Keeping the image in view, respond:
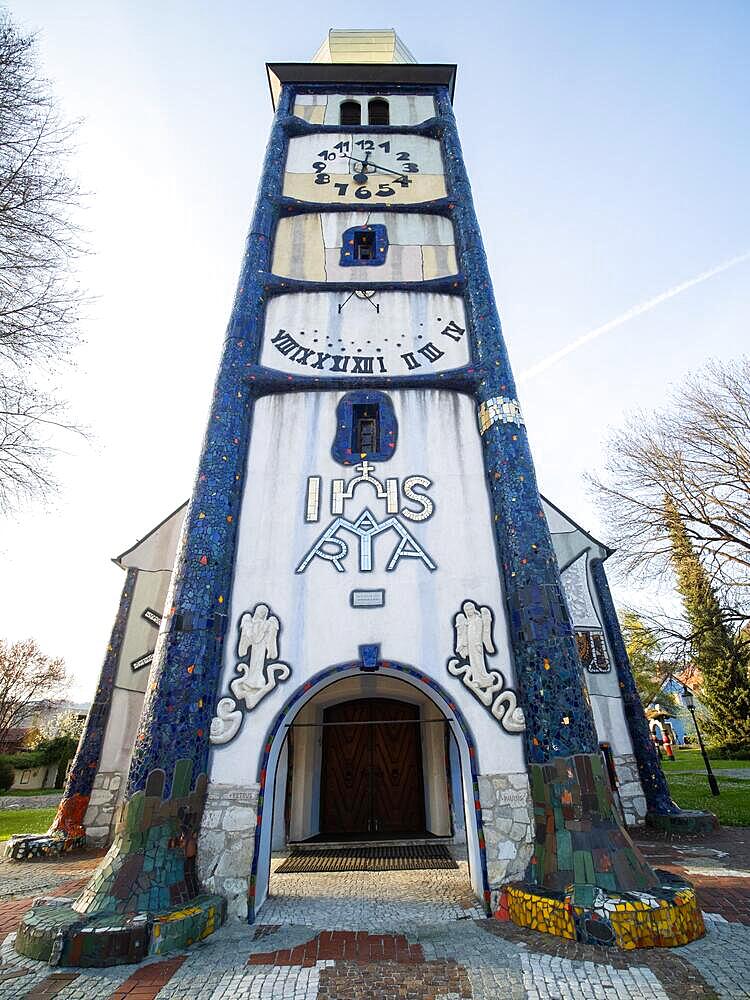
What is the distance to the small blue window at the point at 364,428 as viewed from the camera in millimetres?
8758

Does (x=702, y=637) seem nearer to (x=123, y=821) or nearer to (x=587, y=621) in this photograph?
(x=587, y=621)

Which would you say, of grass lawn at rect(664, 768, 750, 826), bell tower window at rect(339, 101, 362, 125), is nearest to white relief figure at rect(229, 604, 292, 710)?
grass lawn at rect(664, 768, 750, 826)

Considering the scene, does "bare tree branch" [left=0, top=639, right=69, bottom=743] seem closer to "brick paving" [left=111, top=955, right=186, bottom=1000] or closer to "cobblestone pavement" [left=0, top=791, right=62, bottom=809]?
"cobblestone pavement" [left=0, top=791, right=62, bottom=809]

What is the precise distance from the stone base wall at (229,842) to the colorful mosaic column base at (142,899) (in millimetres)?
131

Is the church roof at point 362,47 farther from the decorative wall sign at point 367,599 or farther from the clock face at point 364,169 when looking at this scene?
the decorative wall sign at point 367,599

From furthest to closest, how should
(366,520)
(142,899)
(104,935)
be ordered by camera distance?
(366,520) < (142,899) < (104,935)

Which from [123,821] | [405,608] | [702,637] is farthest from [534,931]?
[702,637]

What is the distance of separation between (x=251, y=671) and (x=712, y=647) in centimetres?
1296

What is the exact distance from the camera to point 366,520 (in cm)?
810

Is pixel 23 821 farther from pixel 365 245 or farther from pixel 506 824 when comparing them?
pixel 365 245

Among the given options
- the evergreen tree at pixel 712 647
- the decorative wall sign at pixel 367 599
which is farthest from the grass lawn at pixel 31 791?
the evergreen tree at pixel 712 647

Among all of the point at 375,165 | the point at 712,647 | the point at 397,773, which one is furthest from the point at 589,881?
the point at 375,165

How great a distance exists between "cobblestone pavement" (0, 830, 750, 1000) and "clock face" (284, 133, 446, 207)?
44.1 ft

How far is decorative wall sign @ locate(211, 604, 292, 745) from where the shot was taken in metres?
6.66
